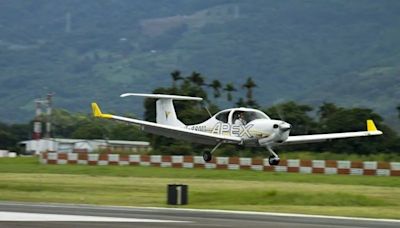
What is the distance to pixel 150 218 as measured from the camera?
62.5 feet

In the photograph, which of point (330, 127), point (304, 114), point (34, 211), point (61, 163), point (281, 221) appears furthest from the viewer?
point (304, 114)

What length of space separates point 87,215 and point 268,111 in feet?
149

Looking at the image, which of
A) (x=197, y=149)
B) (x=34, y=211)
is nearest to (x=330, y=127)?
(x=197, y=149)

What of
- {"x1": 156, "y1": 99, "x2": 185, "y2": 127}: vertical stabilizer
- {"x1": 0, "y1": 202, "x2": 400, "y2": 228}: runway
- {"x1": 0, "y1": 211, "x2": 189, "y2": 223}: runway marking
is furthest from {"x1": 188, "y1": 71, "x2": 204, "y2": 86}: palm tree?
{"x1": 0, "y1": 211, "x2": 189, "y2": 223}: runway marking

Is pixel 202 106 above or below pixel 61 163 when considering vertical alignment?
above

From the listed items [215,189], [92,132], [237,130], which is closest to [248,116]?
[237,130]

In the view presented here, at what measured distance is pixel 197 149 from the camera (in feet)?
173

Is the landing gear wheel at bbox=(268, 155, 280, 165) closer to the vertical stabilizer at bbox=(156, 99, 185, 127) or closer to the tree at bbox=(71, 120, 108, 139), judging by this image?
the vertical stabilizer at bbox=(156, 99, 185, 127)

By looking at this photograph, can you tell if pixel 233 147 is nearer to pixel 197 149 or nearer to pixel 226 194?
pixel 197 149

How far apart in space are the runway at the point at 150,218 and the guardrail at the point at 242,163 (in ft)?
53.3

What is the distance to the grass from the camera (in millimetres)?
23219

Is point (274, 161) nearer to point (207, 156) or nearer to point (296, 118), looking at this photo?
point (207, 156)

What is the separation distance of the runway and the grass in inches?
63.4

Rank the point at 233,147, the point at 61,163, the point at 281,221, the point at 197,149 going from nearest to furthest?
the point at 281,221 < the point at 61,163 < the point at 233,147 < the point at 197,149
